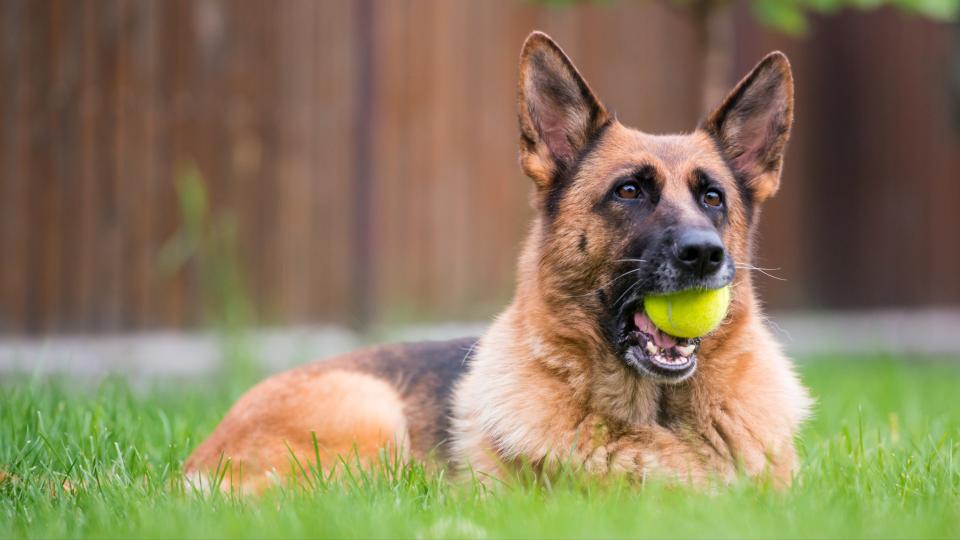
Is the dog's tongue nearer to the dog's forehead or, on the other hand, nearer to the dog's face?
the dog's face

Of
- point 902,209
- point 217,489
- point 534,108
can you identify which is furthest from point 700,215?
point 902,209

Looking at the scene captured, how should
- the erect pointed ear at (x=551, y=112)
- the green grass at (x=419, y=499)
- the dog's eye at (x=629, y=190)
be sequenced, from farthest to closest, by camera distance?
the erect pointed ear at (x=551, y=112) < the dog's eye at (x=629, y=190) < the green grass at (x=419, y=499)

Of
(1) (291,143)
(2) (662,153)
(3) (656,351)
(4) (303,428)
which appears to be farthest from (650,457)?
(1) (291,143)

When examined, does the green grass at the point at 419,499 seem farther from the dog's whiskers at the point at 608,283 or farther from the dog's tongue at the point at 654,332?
the dog's whiskers at the point at 608,283

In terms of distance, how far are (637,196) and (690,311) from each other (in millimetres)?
516

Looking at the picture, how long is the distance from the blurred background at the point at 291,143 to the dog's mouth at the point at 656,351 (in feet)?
10.3

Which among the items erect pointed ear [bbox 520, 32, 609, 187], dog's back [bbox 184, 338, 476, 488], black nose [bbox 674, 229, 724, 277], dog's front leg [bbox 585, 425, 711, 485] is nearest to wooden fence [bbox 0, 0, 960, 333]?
dog's back [bbox 184, 338, 476, 488]

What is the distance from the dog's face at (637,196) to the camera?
3.57 metres

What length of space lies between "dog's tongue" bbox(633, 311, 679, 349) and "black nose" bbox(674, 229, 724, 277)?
0.94 feet

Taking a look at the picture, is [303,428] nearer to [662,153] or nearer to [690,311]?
[690,311]

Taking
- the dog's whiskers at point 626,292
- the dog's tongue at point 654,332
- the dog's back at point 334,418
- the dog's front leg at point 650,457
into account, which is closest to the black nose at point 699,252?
the dog's whiskers at point 626,292

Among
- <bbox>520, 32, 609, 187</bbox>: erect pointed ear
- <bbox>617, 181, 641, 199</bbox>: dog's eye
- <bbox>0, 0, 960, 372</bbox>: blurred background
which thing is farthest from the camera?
<bbox>0, 0, 960, 372</bbox>: blurred background

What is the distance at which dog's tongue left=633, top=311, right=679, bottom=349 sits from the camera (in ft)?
12.0

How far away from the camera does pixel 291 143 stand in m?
8.32
